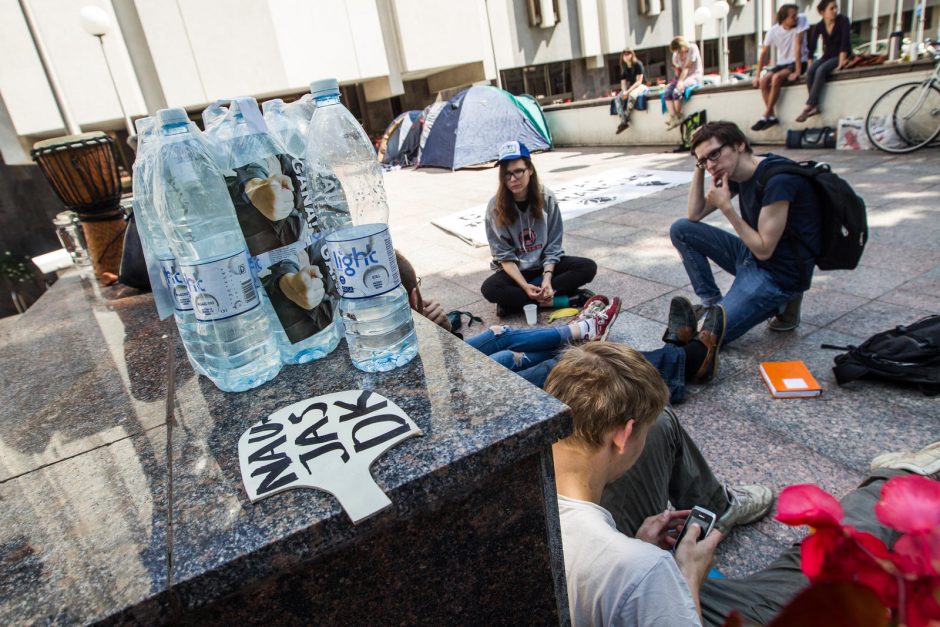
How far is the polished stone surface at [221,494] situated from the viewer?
0.87 meters

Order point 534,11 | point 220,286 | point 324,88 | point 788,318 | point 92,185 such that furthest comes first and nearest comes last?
point 534,11 < point 788,318 < point 92,185 < point 324,88 < point 220,286

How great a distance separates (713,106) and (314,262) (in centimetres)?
1132

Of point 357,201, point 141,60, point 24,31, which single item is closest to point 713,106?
point 357,201

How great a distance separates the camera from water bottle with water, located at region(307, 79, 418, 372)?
4.20ft

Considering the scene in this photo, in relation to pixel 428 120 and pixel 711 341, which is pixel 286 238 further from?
pixel 428 120

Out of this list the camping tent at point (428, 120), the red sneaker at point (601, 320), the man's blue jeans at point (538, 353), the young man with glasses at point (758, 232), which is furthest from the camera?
the camping tent at point (428, 120)

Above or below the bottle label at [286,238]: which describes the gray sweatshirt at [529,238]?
below

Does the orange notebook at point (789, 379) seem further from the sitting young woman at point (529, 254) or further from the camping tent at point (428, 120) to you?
the camping tent at point (428, 120)

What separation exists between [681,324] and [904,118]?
698 centimetres

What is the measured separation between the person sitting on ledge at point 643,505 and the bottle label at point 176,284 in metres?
1.12

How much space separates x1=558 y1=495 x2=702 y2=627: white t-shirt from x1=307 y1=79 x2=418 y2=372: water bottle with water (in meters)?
0.67

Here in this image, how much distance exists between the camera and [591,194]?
→ 333 inches

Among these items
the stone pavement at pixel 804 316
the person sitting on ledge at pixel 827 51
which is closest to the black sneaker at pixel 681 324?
the stone pavement at pixel 804 316

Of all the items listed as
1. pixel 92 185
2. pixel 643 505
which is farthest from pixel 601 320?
pixel 92 185
